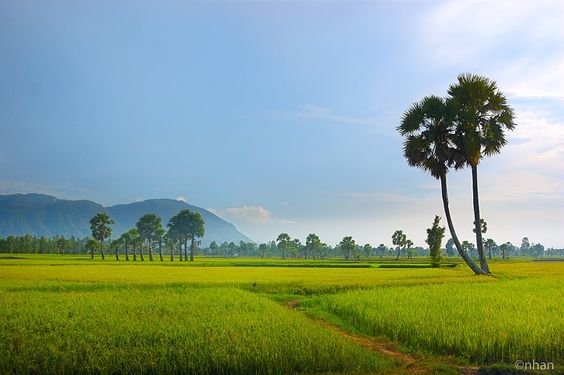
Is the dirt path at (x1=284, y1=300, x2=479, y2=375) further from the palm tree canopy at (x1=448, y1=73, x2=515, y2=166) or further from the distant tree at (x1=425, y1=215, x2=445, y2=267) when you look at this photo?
the distant tree at (x1=425, y1=215, x2=445, y2=267)

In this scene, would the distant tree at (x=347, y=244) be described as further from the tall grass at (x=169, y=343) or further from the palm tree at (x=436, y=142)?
the tall grass at (x=169, y=343)

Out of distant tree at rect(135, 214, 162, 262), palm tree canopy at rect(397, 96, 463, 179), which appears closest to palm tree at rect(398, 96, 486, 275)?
palm tree canopy at rect(397, 96, 463, 179)

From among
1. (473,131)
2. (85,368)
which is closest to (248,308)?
(85,368)

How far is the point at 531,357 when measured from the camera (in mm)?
11062

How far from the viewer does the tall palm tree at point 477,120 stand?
3662 cm

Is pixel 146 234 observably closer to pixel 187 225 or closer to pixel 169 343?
pixel 187 225

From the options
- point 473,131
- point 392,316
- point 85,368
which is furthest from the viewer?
point 473,131

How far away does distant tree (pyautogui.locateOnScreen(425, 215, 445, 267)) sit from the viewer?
64.4 m

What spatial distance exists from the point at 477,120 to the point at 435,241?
105 ft

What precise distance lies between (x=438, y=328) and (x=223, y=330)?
6.97 metres

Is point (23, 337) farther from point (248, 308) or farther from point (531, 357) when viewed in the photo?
point (531, 357)

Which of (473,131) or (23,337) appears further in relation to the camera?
(473,131)

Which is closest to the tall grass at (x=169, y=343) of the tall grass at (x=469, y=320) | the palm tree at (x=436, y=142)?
the tall grass at (x=469, y=320)

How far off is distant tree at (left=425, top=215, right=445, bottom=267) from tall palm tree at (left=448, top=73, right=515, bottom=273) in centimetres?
2725
